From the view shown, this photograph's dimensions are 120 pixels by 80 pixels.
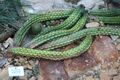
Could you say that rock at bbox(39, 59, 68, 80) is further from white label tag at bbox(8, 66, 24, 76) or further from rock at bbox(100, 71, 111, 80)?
rock at bbox(100, 71, 111, 80)

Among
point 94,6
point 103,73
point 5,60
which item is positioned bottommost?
point 103,73

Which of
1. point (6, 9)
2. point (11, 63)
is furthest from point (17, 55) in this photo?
point (6, 9)

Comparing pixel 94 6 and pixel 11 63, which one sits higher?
pixel 94 6

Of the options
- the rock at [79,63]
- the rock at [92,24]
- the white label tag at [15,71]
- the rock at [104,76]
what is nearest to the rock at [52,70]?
the rock at [79,63]

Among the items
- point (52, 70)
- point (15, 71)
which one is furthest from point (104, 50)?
point (15, 71)

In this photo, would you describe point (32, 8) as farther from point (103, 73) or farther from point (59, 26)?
point (103, 73)

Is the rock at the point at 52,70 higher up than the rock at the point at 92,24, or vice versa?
the rock at the point at 92,24

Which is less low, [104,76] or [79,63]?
[79,63]

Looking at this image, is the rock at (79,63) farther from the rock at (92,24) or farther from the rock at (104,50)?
the rock at (92,24)

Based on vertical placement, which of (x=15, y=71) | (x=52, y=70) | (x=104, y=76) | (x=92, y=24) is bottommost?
(x=104, y=76)

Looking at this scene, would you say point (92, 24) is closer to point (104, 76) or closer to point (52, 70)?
Result: point (104, 76)

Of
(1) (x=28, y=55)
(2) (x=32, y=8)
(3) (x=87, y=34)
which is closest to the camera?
(1) (x=28, y=55)
